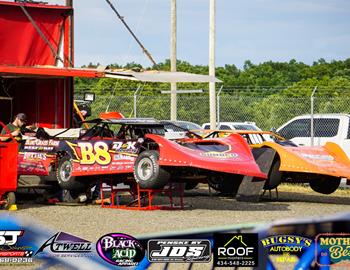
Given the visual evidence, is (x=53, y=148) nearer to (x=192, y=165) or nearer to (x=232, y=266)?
(x=192, y=165)

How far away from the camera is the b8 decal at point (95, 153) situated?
13562 millimetres

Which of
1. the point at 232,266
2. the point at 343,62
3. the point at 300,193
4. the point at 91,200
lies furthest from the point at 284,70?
the point at 232,266

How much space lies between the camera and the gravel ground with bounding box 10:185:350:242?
10609mm

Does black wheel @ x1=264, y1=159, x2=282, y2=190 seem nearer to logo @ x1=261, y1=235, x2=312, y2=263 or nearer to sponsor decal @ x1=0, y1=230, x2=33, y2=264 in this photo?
sponsor decal @ x1=0, y1=230, x2=33, y2=264

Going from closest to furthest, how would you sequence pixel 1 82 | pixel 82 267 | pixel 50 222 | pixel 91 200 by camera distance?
pixel 82 267
pixel 50 222
pixel 91 200
pixel 1 82

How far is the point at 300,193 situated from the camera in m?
18.2

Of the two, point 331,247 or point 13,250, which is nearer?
point 331,247

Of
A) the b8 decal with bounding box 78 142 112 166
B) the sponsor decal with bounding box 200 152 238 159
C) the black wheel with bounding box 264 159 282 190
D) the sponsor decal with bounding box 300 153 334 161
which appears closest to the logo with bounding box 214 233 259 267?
the sponsor decal with bounding box 200 152 238 159

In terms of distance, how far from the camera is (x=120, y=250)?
3.48 metres

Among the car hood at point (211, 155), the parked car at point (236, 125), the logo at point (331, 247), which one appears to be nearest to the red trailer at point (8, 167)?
the car hood at point (211, 155)

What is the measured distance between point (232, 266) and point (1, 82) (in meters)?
14.7

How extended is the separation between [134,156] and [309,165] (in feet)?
10.0

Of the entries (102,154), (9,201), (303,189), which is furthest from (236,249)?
(303,189)

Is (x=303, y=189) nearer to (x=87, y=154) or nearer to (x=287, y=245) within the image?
(x=87, y=154)
